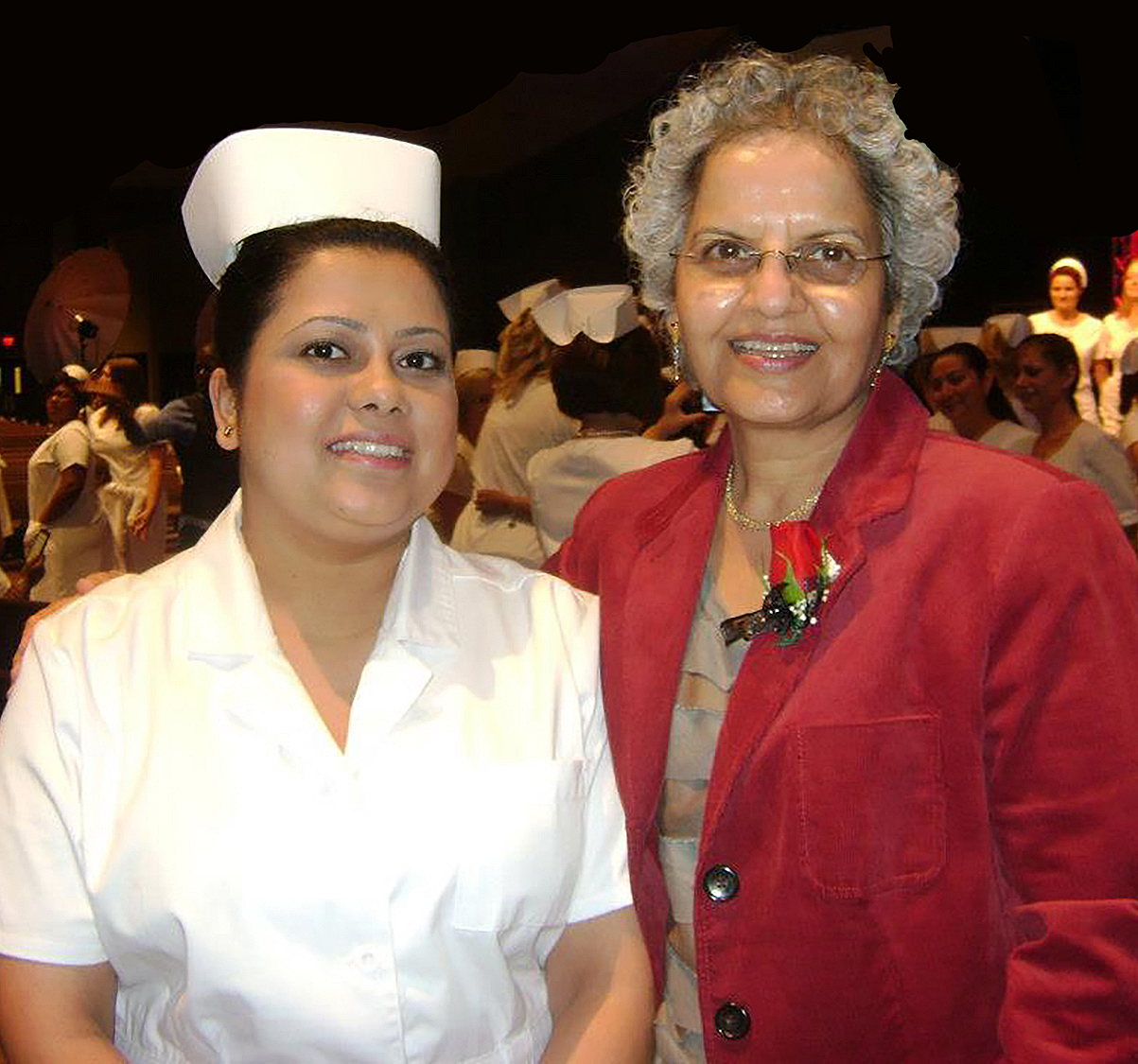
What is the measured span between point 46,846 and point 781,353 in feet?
3.43

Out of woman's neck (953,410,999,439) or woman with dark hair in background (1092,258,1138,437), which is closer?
woman's neck (953,410,999,439)

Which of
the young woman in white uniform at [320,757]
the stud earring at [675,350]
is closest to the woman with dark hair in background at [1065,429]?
the stud earring at [675,350]

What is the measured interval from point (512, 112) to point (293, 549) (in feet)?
27.7

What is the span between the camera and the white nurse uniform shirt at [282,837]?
1.39 meters

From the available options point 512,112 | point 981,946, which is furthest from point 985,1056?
point 512,112

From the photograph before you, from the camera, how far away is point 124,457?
705 cm

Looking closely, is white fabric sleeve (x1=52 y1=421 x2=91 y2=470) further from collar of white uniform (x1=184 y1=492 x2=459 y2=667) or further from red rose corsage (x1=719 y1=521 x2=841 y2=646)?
red rose corsage (x1=719 y1=521 x2=841 y2=646)

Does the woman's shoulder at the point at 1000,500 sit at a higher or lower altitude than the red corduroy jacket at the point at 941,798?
higher

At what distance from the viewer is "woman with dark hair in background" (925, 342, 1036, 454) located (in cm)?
484

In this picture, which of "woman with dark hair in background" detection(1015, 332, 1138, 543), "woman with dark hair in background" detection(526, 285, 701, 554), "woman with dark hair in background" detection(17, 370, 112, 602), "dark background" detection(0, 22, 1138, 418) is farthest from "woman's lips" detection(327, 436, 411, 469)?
"woman with dark hair in background" detection(17, 370, 112, 602)

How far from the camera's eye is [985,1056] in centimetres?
150

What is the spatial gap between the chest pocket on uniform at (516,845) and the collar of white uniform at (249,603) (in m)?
0.19

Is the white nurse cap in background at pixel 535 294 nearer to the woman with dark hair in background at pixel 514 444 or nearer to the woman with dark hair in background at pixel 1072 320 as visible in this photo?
the woman with dark hair in background at pixel 514 444

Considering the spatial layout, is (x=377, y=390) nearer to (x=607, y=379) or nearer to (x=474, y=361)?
(x=607, y=379)
